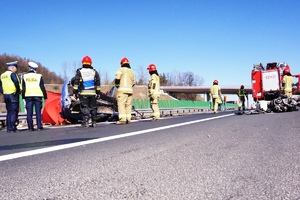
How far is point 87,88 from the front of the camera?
7422mm

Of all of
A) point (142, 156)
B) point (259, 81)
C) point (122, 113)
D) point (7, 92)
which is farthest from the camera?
point (259, 81)

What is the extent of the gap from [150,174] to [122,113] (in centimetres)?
608

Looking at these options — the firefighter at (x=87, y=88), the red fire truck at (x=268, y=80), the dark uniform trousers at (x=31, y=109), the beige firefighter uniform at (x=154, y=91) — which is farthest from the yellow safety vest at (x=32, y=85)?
the red fire truck at (x=268, y=80)

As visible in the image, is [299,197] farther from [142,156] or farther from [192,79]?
[192,79]

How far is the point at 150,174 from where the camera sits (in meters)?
2.18

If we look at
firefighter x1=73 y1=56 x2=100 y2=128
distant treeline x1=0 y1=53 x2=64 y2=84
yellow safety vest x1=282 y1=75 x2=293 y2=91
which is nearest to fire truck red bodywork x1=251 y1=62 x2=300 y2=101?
yellow safety vest x1=282 y1=75 x2=293 y2=91

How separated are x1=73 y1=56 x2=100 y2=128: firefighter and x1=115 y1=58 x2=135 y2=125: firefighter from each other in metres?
0.93

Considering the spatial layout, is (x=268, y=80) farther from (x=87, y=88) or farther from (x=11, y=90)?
(x=11, y=90)

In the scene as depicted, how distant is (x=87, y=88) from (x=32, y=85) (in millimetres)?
1357

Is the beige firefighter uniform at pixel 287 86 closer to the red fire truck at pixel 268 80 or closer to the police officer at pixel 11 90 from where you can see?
the red fire truck at pixel 268 80

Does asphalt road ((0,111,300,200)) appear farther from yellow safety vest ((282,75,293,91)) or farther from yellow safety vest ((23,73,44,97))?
yellow safety vest ((282,75,293,91))

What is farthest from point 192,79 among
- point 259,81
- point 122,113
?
point 122,113

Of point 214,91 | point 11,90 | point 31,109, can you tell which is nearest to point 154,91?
point 31,109

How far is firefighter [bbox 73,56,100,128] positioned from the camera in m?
7.35
